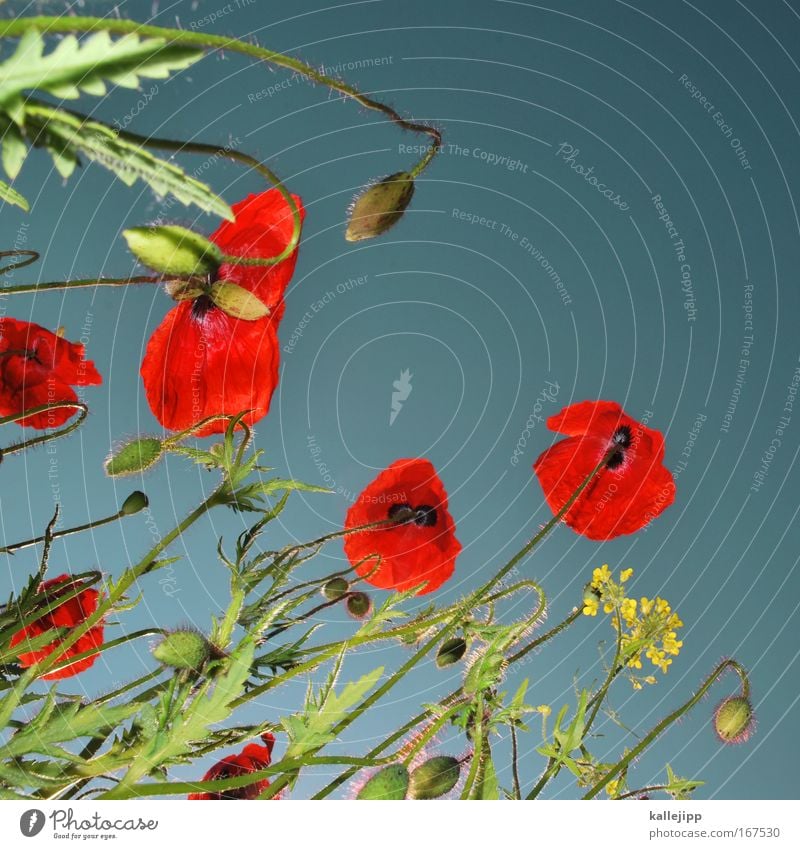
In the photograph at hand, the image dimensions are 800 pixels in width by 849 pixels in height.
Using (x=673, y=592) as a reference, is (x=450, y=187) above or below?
above

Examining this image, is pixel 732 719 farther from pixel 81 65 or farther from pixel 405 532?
pixel 81 65

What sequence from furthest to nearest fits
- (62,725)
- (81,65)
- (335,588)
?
(335,588)
(62,725)
(81,65)

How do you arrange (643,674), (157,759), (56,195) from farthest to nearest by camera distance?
(643,674) → (56,195) → (157,759)

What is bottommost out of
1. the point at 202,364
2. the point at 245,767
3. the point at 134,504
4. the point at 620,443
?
the point at 245,767

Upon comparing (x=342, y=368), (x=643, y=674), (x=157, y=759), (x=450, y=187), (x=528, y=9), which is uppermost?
(x=528, y=9)

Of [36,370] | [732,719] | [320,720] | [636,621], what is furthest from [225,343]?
[732,719]

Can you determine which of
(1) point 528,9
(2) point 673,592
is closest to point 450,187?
(1) point 528,9

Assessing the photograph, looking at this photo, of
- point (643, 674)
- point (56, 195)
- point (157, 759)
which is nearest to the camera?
point (157, 759)

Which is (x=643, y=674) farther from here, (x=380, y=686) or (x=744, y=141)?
(x=744, y=141)

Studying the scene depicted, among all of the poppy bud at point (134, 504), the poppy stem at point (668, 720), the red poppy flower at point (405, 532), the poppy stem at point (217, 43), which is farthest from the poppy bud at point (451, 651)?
the poppy stem at point (217, 43)
